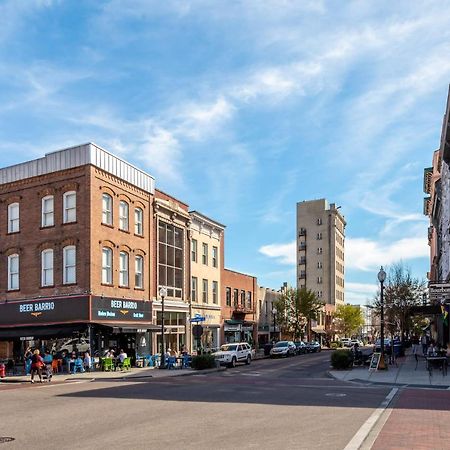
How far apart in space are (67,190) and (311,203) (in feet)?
316

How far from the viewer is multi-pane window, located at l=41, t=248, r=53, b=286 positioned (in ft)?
122

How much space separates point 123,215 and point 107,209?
1840mm

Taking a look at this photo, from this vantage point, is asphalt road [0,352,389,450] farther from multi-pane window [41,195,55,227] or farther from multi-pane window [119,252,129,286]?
multi-pane window [41,195,55,227]

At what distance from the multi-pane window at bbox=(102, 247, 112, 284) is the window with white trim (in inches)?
235

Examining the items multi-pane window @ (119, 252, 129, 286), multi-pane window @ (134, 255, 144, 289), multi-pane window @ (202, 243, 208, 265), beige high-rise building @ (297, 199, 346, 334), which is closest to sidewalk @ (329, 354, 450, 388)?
multi-pane window @ (119, 252, 129, 286)

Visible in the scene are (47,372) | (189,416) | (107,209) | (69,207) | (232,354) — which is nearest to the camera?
(189,416)

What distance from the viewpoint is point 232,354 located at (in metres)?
39.0

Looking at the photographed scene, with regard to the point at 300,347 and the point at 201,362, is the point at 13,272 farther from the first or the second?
the point at 300,347

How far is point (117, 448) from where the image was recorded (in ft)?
33.7

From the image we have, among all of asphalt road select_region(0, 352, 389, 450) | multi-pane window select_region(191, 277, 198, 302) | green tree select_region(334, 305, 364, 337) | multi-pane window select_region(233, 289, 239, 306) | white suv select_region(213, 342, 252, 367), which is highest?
multi-pane window select_region(191, 277, 198, 302)

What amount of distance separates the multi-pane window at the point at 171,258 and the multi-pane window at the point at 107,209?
6227 mm

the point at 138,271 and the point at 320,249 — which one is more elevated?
the point at 320,249

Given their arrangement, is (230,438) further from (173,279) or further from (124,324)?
(173,279)

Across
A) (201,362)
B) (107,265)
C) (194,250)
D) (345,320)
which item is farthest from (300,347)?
(345,320)
